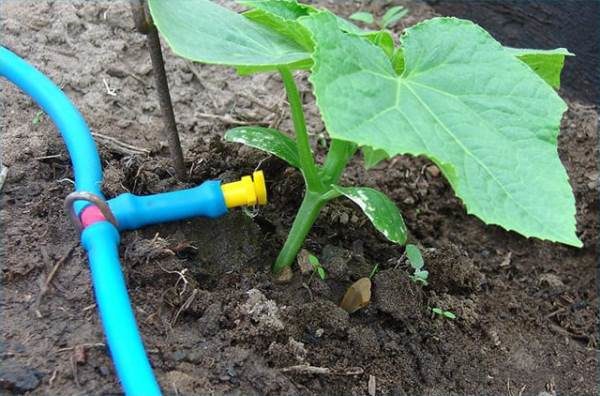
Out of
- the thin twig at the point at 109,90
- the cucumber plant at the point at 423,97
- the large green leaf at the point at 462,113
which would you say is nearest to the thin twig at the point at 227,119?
the thin twig at the point at 109,90

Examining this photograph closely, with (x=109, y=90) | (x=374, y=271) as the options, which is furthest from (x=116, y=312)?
(x=109, y=90)

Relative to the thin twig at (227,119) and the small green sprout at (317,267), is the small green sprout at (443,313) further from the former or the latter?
Result: the thin twig at (227,119)

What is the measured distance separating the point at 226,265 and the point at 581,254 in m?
0.96

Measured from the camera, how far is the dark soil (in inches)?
49.9

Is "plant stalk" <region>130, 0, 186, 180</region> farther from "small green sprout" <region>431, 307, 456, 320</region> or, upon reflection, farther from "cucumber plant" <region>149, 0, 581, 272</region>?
"small green sprout" <region>431, 307, 456, 320</region>

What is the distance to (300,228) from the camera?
144cm

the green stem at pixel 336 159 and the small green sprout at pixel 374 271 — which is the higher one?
the green stem at pixel 336 159

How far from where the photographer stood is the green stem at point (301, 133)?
52.0 inches

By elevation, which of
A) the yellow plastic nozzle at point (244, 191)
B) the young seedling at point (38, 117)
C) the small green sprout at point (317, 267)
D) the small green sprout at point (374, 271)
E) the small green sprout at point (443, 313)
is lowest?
the small green sprout at point (443, 313)

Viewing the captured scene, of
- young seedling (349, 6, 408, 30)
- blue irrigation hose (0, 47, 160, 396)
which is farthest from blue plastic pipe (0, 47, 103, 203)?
young seedling (349, 6, 408, 30)

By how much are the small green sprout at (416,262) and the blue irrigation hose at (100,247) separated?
602mm

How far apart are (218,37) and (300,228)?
1.39 ft

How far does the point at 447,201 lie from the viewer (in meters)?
1.87

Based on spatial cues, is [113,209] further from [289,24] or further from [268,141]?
[289,24]
